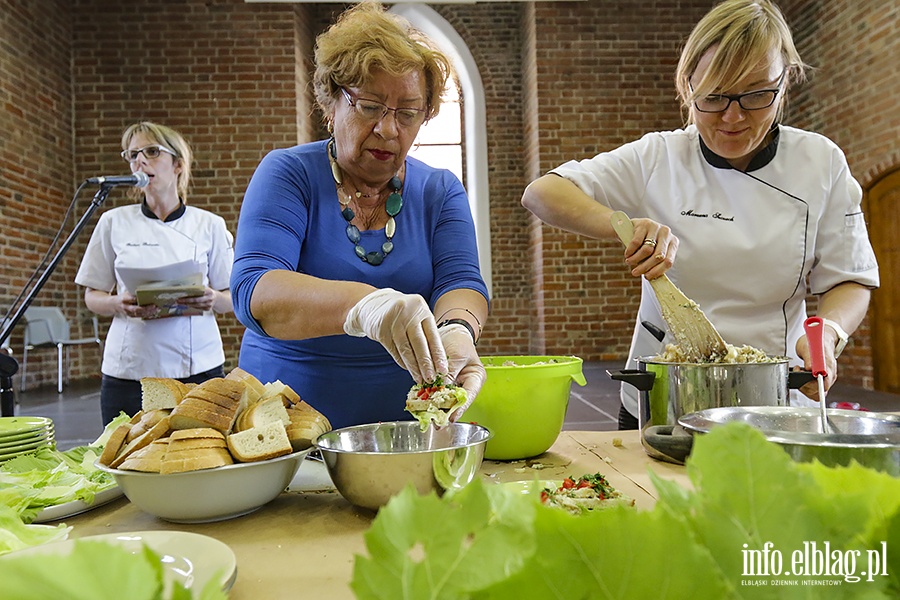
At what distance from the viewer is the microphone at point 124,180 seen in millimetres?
2199

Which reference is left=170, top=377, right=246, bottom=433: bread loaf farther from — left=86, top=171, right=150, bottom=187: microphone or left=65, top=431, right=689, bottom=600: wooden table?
left=86, top=171, right=150, bottom=187: microphone

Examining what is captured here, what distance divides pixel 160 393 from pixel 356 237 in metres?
0.62

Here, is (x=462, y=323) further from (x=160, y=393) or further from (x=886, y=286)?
(x=886, y=286)

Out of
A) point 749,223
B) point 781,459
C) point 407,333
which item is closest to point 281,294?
point 407,333

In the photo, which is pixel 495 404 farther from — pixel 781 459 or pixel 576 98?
pixel 576 98

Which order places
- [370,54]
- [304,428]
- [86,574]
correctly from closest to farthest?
[86,574], [304,428], [370,54]

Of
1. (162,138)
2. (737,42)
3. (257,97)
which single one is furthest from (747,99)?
(257,97)

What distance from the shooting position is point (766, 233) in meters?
1.62

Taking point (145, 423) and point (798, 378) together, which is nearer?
point (145, 423)

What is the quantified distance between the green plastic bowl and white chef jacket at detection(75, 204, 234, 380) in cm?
169

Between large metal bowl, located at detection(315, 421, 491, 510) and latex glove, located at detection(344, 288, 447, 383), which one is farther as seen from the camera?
latex glove, located at detection(344, 288, 447, 383)

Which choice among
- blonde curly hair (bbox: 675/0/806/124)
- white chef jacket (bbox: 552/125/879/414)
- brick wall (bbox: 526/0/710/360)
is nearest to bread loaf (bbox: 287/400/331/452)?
white chef jacket (bbox: 552/125/879/414)

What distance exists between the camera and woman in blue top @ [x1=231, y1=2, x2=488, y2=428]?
1292mm

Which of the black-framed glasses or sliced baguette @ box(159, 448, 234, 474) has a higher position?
the black-framed glasses
